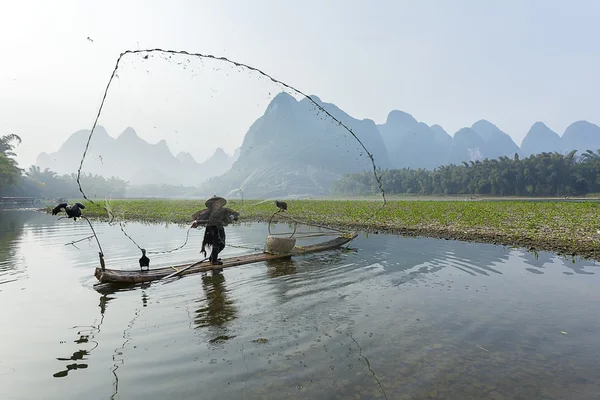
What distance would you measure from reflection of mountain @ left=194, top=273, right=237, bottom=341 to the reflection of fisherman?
4.74ft

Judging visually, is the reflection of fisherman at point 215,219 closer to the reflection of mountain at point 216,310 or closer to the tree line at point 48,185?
the reflection of mountain at point 216,310

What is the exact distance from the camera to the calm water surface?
13.9 ft

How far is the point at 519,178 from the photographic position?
7056 centimetres

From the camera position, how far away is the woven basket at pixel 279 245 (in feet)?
39.0

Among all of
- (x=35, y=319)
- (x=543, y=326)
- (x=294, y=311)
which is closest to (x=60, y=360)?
(x=35, y=319)

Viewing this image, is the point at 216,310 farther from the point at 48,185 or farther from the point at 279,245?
the point at 48,185

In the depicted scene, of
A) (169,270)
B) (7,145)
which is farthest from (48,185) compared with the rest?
(169,270)

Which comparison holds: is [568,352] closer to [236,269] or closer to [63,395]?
[63,395]

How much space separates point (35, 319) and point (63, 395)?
3.45 meters

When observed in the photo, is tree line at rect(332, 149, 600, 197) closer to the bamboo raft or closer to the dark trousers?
the bamboo raft

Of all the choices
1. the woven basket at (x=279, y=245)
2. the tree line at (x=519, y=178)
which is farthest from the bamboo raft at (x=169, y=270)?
the tree line at (x=519, y=178)

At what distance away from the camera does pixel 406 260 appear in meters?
12.1

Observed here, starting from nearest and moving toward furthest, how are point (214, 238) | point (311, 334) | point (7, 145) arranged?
1. point (311, 334)
2. point (214, 238)
3. point (7, 145)

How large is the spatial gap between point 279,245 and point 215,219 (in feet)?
8.71
